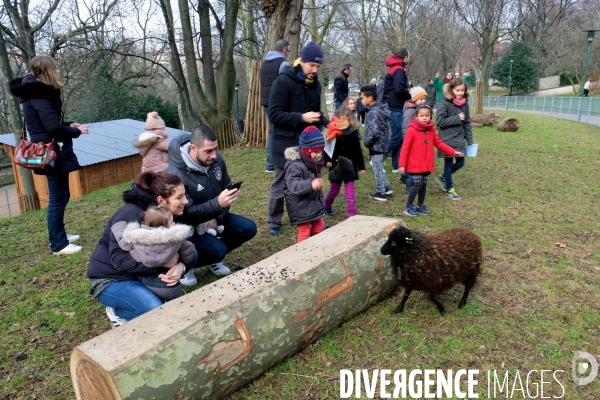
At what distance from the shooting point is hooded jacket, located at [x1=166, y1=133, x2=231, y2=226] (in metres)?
3.79

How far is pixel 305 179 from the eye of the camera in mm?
4691

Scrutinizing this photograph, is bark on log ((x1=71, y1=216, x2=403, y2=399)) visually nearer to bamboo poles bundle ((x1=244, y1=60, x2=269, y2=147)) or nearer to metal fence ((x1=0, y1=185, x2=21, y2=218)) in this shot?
bamboo poles bundle ((x1=244, y1=60, x2=269, y2=147))

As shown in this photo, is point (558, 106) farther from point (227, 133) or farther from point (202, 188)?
point (202, 188)

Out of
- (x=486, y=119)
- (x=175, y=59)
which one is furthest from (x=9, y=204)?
(x=486, y=119)

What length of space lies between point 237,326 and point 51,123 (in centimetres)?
327

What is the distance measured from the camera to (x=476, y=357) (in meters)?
3.22

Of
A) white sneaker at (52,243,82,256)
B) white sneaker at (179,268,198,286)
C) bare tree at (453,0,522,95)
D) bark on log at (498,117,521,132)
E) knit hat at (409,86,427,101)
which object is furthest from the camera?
bare tree at (453,0,522,95)

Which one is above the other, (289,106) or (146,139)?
(289,106)

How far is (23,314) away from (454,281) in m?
3.73

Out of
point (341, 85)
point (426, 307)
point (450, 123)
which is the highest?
point (341, 85)

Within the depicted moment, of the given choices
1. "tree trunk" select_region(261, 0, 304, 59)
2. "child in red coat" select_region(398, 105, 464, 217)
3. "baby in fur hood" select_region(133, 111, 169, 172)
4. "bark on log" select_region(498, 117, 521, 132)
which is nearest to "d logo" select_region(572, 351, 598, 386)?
"child in red coat" select_region(398, 105, 464, 217)

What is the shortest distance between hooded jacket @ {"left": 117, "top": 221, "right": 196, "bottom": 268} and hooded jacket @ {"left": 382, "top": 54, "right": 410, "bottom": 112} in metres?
5.70

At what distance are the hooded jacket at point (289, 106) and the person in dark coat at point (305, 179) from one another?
0.44 meters

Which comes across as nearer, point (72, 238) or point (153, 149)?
point (153, 149)
